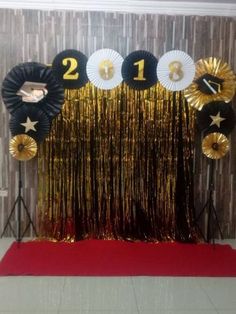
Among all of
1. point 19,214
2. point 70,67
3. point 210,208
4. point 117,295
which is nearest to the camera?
point 117,295

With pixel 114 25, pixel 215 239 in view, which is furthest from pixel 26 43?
pixel 215 239

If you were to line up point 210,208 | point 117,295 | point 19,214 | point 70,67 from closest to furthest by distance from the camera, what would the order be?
point 117,295, point 70,67, point 19,214, point 210,208

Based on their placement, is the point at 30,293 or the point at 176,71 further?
the point at 176,71

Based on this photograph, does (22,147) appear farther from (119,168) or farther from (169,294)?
(169,294)

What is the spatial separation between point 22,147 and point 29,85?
0.62m

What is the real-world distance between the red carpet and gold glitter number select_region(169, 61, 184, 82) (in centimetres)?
169

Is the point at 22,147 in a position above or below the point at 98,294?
above

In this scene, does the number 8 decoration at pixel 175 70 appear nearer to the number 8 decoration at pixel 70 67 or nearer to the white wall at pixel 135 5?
the white wall at pixel 135 5

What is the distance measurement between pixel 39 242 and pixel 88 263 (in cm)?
Result: 76

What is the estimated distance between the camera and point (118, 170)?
4.05 m

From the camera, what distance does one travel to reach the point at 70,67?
3857 mm

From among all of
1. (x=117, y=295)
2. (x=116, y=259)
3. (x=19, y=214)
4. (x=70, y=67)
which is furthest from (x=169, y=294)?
(x=70, y=67)

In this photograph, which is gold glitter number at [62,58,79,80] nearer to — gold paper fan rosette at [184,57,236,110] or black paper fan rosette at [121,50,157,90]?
black paper fan rosette at [121,50,157,90]

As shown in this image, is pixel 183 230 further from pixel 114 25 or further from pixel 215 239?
pixel 114 25
